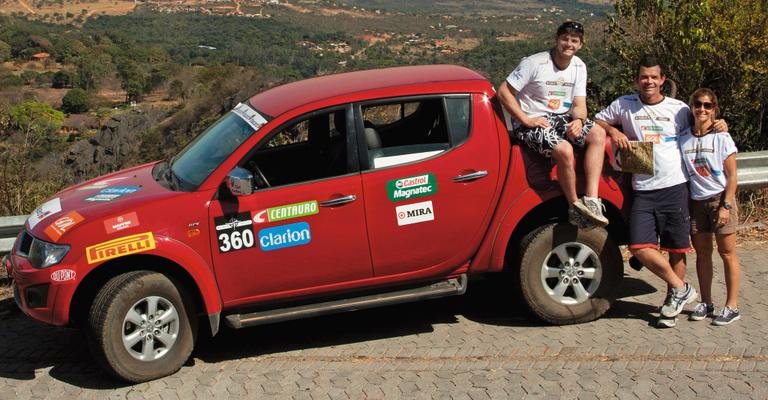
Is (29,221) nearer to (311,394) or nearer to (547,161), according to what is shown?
(311,394)

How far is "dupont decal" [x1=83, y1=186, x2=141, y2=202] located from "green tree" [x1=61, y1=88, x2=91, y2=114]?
130ft

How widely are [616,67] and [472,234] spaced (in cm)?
589

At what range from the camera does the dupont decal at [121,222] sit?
507 cm

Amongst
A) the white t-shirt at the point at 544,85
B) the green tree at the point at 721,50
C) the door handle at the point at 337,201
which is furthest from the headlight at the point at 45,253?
the green tree at the point at 721,50

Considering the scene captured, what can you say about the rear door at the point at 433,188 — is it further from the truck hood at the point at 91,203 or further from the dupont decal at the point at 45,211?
the dupont decal at the point at 45,211

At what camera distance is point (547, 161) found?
560cm

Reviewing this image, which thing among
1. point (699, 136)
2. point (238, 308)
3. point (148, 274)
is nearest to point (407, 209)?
point (238, 308)

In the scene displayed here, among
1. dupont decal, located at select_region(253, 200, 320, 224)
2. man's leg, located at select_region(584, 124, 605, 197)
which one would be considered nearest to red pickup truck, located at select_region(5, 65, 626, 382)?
dupont decal, located at select_region(253, 200, 320, 224)

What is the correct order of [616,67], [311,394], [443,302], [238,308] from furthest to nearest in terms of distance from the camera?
[616,67]
[443,302]
[238,308]
[311,394]

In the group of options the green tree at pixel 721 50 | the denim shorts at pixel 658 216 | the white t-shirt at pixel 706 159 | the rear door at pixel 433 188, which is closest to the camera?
the rear door at pixel 433 188

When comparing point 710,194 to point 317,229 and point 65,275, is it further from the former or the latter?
point 65,275

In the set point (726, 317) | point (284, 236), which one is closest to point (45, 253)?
point (284, 236)

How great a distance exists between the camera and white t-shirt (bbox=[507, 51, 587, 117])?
18.6ft

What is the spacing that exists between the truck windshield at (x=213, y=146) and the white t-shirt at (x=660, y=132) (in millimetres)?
2491
